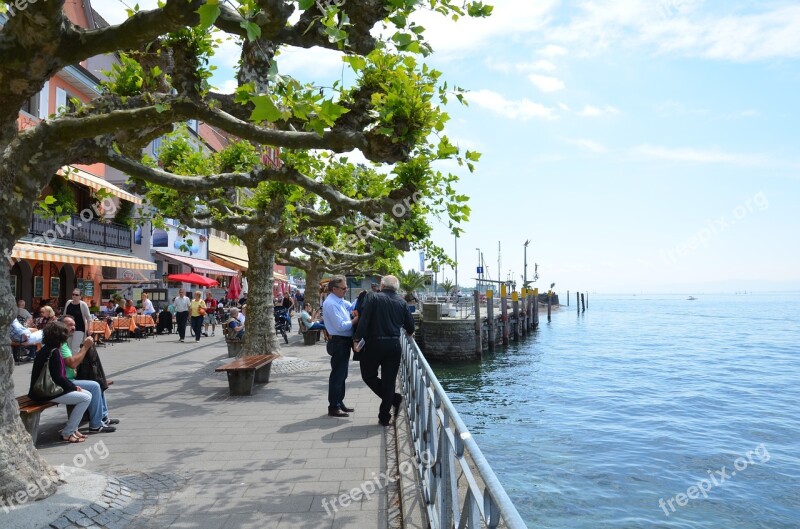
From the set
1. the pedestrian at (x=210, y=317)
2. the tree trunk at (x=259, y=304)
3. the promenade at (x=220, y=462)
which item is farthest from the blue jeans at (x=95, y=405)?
the pedestrian at (x=210, y=317)

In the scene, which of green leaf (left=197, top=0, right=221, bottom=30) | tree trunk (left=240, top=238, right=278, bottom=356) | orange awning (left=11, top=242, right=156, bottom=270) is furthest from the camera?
orange awning (left=11, top=242, right=156, bottom=270)

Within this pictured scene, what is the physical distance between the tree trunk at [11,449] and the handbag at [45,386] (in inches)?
65.3

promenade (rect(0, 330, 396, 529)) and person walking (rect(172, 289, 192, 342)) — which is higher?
person walking (rect(172, 289, 192, 342))

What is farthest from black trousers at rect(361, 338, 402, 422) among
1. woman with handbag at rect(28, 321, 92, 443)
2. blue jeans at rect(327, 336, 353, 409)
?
woman with handbag at rect(28, 321, 92, 443)

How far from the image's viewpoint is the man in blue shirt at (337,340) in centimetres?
771

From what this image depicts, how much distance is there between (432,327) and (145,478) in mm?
25187

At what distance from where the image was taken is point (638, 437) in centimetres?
1427

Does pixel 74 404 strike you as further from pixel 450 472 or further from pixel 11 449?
pixel 450 472

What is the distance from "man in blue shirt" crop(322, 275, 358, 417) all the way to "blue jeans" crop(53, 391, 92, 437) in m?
2.83

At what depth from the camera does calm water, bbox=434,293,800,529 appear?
9820 mm

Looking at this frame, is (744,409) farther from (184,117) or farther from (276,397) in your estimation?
(184,117)

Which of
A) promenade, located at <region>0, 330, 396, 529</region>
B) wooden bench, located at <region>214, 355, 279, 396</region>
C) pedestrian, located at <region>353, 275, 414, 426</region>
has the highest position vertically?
pedestrian, located at <region>353, 275, 414, 426</region>

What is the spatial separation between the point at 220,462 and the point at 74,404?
2.06 meters

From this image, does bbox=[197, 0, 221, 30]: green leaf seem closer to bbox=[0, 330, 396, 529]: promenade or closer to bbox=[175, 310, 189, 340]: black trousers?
bbox=[0, 330, 396, 529]: promenade
